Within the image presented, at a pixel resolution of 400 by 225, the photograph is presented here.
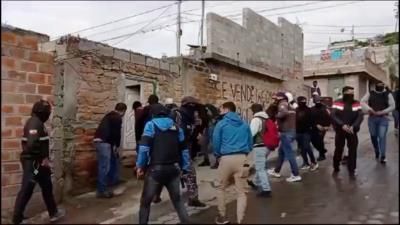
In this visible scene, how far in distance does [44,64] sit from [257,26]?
27.6ft

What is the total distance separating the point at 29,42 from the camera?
716 cm

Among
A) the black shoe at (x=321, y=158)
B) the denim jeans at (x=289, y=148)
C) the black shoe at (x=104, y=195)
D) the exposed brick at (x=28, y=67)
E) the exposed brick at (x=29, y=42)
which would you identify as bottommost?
the black shoe at (x=104, y=195)

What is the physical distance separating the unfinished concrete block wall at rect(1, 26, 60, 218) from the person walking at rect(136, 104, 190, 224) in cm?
229

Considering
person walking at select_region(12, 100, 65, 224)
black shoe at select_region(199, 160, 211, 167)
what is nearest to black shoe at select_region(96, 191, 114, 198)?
person walking at select_region(12, 100, 65, 224)

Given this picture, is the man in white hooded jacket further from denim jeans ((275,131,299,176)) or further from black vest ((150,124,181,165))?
black vest ((150,124,181,165))

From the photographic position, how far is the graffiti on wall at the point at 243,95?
12547mm

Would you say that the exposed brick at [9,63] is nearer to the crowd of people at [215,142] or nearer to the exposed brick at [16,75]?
the exposed brick at [16,75]

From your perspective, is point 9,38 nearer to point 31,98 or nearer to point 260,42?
point 31,98

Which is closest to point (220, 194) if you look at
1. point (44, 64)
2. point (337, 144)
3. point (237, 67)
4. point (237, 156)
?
point (237, 156)

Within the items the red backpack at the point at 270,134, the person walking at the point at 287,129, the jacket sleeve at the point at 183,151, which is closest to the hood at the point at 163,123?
the jacket sleeve at the point at 183,151

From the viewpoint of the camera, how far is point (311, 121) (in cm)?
921

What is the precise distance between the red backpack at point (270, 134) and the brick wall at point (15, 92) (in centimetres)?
363

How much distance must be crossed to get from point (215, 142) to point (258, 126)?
4.09 ft

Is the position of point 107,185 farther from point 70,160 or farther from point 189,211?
point 189,211
